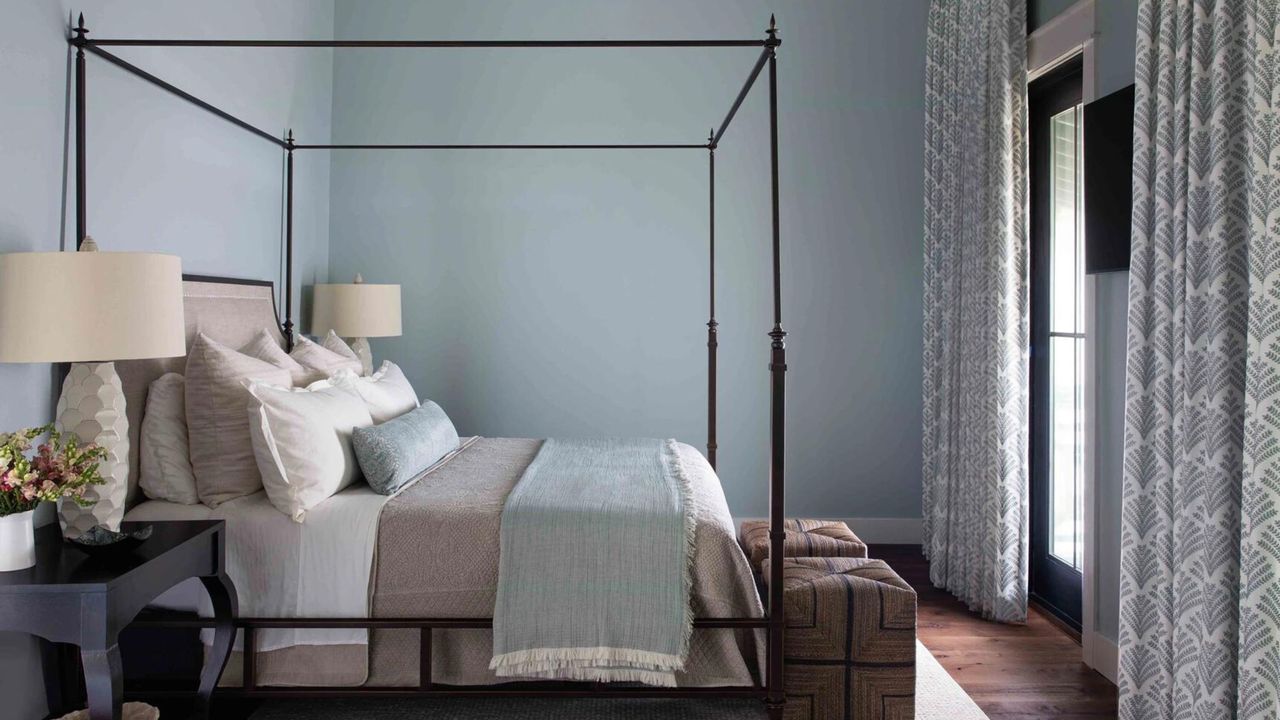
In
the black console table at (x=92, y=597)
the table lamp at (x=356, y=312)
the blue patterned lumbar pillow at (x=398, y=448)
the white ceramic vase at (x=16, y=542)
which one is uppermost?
the table lamp at (x=356, y=312)

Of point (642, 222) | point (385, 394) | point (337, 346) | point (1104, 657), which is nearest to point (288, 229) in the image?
point (337, 346)

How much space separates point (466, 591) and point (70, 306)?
1218 mm

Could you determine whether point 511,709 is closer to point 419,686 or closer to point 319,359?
point 419,686

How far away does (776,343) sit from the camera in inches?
100

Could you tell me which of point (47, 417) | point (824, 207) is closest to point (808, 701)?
point (47, 417)

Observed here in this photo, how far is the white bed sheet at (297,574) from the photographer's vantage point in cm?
260

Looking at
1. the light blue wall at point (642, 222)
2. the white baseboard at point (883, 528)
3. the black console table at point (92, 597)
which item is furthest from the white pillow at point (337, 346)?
the white baseboard at point (883, 528)

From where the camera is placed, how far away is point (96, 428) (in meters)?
2.36

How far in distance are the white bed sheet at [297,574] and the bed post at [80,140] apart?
842 mm

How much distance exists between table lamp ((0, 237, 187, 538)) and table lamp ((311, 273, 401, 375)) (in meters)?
1.91

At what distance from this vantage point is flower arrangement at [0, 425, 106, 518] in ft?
6.39

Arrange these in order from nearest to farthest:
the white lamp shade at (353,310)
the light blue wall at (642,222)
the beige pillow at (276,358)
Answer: the beige pillow at (276,358), the white lamp shade at (353,310), the light blue wall at (642,222)

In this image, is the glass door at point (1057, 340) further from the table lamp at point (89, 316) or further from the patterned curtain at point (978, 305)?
the table lamp at point (89, 316)

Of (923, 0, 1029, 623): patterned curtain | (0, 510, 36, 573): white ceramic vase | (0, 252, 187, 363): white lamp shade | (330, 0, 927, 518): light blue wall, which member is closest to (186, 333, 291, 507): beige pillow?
(0, 252, 187, 363): white lamp shade
